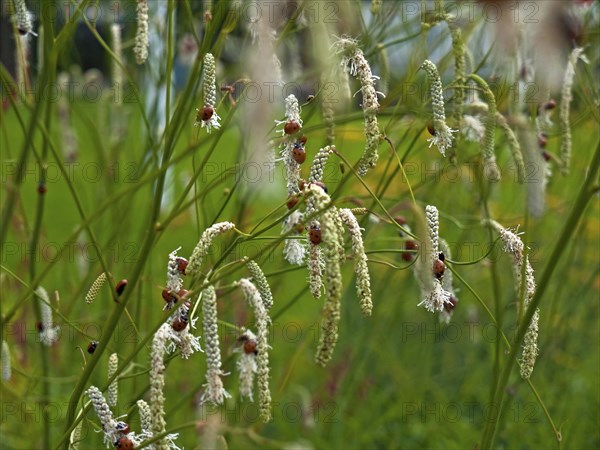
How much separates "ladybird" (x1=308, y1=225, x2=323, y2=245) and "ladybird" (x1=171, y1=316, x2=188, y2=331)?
219 mm

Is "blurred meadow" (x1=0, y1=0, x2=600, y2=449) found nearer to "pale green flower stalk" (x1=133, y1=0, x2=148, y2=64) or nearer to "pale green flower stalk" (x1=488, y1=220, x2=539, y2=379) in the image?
"pale green flower stalk" (x1=133, y1=0, x2=148, y2=64)

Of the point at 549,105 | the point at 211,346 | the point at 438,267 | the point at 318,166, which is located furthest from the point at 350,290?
the point at 211,346

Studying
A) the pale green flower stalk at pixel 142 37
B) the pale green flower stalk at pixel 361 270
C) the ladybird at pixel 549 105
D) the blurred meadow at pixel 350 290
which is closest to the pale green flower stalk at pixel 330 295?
the pale green flower stalk at pixel 361 270

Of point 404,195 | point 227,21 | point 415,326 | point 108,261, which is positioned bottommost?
point 415,326

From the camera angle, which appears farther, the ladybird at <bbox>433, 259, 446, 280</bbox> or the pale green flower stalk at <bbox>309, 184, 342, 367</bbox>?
the ladybird at <bbox>433, 259, 446, 280</bbox>

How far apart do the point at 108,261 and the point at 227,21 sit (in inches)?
40.3

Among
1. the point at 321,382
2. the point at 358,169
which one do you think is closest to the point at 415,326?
the point at 321,382

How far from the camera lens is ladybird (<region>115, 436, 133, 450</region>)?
4.08ft

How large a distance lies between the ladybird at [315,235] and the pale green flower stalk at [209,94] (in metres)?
0.27

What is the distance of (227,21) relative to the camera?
1.70m

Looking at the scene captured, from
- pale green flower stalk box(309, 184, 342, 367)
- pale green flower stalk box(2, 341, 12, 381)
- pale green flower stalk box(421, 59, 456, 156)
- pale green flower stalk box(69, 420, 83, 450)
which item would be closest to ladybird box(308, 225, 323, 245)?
pale green flower stalk box(309, 184, 342, 367)

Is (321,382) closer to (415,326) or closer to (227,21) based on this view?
(415,326)

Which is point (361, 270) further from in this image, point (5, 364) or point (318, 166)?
point (5, 364)

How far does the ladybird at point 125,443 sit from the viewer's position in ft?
4.08
